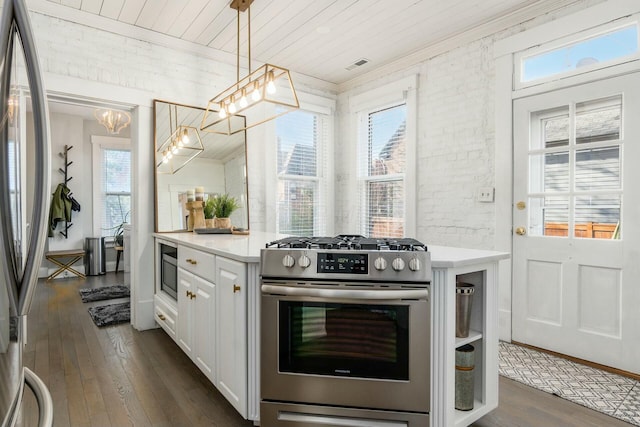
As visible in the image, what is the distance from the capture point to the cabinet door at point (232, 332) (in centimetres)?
191

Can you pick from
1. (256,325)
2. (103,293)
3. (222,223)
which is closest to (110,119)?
(103,293)

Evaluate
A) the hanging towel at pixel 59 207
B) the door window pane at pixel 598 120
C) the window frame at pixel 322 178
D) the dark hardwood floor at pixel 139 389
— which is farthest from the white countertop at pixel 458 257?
the hanging towel at pixel 59 207

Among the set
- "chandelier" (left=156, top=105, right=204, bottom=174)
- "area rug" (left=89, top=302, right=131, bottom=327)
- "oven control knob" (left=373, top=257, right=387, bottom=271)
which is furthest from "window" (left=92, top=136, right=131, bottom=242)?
"oven control knob" (left=373, top=257, right=387, bottom=271)

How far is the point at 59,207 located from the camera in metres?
5.83

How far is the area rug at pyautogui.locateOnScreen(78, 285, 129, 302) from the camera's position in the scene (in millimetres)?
4584

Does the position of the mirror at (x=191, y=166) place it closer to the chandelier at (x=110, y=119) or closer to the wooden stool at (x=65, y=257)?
the chandelier at (x=110, y=119)

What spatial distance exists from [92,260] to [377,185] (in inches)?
188

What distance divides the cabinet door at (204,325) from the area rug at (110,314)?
1661 mm

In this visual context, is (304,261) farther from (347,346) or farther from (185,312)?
(185,312)

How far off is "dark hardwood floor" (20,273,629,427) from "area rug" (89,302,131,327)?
0.18 m

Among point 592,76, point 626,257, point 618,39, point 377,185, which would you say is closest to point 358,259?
point 626,257

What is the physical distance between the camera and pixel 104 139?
21.2ft

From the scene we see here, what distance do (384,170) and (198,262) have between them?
261 cm

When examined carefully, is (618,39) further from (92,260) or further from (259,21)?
(92,260)
